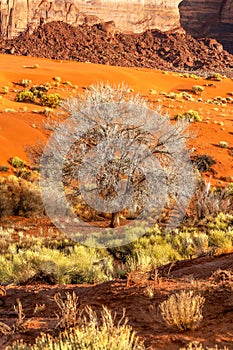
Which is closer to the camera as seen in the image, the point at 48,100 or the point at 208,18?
the point at 48,100

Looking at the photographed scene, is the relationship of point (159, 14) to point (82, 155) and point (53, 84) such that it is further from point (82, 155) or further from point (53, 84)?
point (82, 155)

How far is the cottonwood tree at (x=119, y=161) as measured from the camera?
1487 centimetres

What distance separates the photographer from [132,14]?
9288 centimetres

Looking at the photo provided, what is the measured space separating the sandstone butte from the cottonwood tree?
69.4 m

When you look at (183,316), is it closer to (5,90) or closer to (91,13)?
(5,90)

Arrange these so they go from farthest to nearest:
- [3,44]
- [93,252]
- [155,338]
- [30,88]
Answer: [3,44]
[30,88]
[93,252]
[155,338]

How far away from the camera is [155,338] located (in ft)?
14.7

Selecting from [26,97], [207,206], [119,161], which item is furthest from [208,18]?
[119,161]

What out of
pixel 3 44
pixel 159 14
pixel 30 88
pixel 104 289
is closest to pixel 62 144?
pixel 104 289

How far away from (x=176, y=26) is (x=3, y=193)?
86415 mm

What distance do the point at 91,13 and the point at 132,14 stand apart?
8.12 meters

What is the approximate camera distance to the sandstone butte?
268ft

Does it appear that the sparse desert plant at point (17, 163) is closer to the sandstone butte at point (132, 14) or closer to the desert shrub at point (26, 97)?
the desert shrub at point (26, 97)

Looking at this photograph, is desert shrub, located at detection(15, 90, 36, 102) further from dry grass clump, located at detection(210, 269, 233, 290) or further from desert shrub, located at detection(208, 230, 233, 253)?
dry grass clump, located at detection(210, 269, 233, 290)
